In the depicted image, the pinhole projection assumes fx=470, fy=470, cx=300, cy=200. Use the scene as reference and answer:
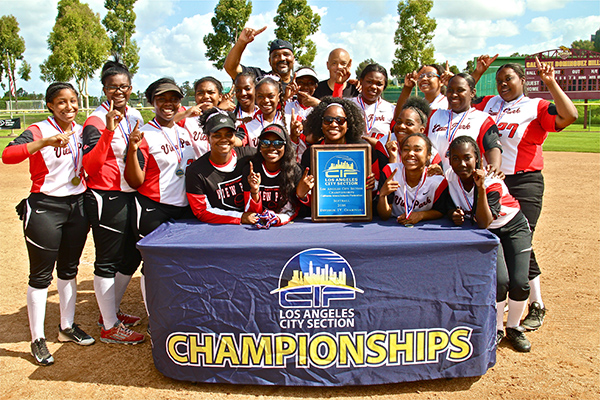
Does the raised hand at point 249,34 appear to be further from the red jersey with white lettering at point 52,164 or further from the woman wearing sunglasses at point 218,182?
the red jersey with white lettering at point 52,164

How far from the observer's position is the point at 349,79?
223 inches

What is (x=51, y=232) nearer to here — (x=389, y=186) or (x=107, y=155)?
(x=107, y=155)

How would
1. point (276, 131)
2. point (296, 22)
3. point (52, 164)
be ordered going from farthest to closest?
point (296, 22) → point (52, 164) → point (276, 131)

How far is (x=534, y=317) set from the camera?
459 centimetres

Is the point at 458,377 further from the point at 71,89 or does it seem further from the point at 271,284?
the point at 71,89

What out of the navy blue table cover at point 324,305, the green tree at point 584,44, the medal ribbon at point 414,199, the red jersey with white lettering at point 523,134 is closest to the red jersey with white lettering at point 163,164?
the navy blue table cover at point 324,305

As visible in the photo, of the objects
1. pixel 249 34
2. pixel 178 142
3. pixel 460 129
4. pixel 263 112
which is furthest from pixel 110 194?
pixel 460 129

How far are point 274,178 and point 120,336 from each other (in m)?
2.13

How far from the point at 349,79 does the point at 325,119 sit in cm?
175

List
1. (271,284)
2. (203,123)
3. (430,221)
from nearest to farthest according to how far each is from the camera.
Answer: (271,284)
(430,221)
(203,123)

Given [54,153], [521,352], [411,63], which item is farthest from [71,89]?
[411,63]

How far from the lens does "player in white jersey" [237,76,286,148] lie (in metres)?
4.48

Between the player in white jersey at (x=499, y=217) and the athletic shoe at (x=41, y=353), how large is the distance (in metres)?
3.64

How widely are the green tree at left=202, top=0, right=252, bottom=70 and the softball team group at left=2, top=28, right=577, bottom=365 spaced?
3016cm
